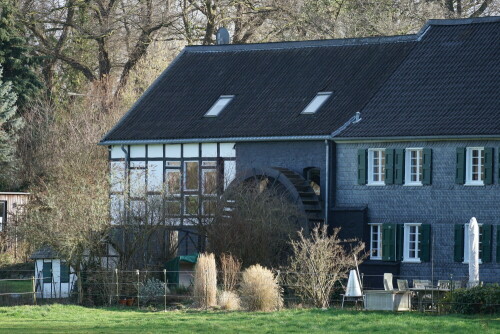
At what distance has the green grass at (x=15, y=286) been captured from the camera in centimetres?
4112

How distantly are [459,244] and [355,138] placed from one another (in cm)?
472

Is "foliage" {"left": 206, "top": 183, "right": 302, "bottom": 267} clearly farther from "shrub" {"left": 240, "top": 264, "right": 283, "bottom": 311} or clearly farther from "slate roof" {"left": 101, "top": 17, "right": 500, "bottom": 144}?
"shrub" {"left": 240, "top": 264, "right": 283, "bottom": 311}

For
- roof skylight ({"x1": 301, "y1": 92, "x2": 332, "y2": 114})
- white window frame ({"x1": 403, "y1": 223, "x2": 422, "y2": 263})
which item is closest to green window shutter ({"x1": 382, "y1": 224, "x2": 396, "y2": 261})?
white window frame ({"x1": 403, "y1": 223, "x2": 422, "y2": 263})

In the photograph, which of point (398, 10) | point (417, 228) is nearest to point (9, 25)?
point (398, 10)

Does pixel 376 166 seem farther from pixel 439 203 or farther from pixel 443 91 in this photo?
pixel 443 91

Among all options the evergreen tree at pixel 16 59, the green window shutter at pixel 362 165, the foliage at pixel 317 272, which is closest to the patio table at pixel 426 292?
the foliage at pixel 317 272

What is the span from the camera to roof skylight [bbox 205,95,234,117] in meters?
45.6

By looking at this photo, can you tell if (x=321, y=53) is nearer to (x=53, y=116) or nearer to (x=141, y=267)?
(x=141, y=267)

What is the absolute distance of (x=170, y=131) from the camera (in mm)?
45562

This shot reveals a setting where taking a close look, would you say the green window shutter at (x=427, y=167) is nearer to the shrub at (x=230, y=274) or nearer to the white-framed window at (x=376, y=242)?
the white-framed window at (x=376, y=242)

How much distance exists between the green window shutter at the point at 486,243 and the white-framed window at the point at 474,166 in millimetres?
1400

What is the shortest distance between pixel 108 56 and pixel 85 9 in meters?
2.34

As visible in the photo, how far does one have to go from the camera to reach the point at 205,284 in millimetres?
35094

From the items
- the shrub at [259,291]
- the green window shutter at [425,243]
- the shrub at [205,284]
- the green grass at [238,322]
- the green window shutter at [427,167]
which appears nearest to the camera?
the green grass at [238,322]
